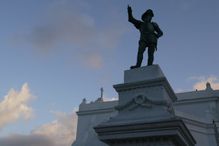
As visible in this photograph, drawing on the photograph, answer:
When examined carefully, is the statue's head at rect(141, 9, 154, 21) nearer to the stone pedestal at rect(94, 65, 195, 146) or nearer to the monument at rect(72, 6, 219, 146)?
the monument at rect(72, 6, 219, 146)

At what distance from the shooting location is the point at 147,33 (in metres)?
14.6

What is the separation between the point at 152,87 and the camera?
13008 mm

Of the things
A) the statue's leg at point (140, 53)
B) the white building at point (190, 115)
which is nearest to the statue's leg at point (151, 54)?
the statue's leg at point (140, 53)

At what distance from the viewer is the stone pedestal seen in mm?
11318

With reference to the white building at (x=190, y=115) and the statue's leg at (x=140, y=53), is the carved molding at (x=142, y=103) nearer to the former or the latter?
the statue's leg at (x=140, y=53)

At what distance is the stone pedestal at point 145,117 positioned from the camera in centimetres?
1132

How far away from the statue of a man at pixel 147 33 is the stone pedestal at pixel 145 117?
819mm

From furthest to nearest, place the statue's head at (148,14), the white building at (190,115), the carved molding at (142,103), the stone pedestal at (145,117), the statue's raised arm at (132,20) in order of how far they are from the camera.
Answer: the white building at (190,115) → the statue's head at (148,14) → the statue's raised arm at (132,20) → the carved molding at (142,103) → the stone pedestal at (145,117)

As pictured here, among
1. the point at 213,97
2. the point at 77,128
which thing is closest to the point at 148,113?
the point at 213,97

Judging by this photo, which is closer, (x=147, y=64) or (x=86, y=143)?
(x=147, y=64)

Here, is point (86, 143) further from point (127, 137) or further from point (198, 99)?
point (127, 137)

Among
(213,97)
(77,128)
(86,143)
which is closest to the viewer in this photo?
(213,97)

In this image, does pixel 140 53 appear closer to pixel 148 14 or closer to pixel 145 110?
pixel 148 14

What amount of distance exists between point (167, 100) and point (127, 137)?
236 centimetres
